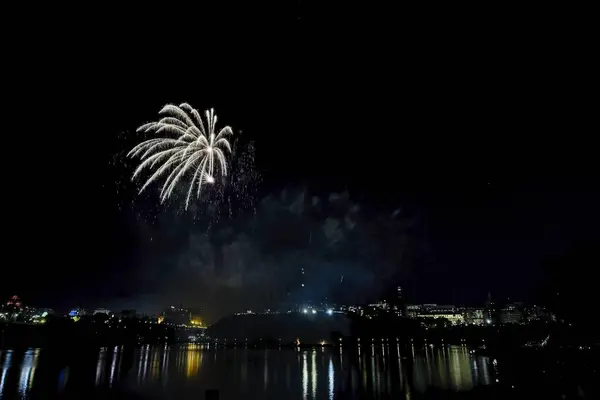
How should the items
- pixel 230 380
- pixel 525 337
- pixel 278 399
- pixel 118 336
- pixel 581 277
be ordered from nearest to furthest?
pixel 278 399, pixel 230 380, pixel 581 277, pixel 525 337, pixel 118 336

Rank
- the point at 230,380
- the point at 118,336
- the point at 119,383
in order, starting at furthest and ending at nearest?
the point at 118,336
the point at 230,380
the point at 119,383

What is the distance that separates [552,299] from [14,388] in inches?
2368

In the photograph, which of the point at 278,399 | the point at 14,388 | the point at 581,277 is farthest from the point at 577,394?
the point at 14,388

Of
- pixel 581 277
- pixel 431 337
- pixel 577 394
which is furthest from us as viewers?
pixel 431 337

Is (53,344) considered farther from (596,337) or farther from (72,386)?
(596,337)

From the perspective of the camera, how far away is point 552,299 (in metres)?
56.9

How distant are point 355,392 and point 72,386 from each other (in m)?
20.0

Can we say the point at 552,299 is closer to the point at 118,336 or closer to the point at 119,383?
the point at 119,383

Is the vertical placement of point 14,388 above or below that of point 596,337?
below

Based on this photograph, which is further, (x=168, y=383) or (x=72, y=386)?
(x=168, y=383)

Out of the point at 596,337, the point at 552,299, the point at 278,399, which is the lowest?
the point at 278,399

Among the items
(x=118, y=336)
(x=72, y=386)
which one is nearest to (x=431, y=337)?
(x=118, y=336)

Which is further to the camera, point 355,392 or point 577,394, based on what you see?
point 355,392

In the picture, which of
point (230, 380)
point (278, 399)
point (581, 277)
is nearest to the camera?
point (278, 399)
